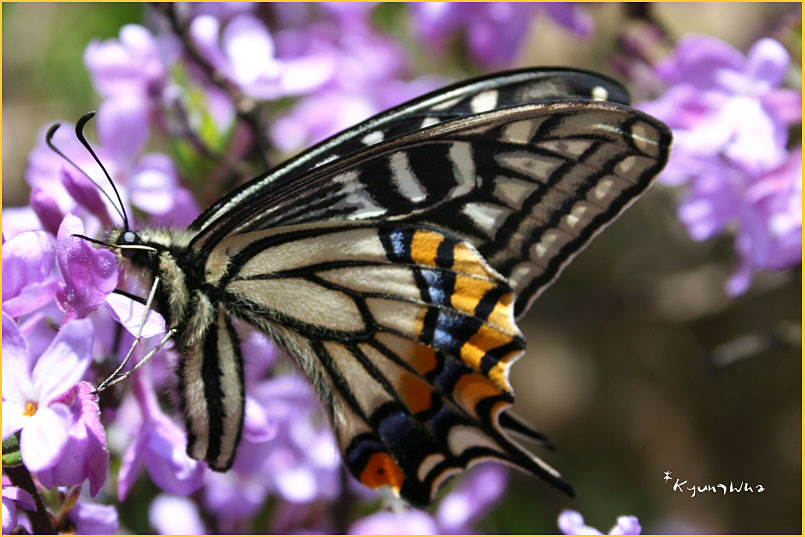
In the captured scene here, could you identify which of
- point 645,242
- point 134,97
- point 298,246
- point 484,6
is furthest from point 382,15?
point 298,246

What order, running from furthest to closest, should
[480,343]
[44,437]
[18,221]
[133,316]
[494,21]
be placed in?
1. [494,21]
2. [18,221]
3. [480,343]
4. [133,316]
5. [44,437]

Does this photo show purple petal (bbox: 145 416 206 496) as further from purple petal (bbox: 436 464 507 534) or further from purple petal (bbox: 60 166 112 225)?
purple petal (bbox: 436 464 507 534)

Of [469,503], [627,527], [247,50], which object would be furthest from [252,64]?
[627,527]

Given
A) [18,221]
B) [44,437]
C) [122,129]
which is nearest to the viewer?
[44,437]

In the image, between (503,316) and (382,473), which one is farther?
(382,473)

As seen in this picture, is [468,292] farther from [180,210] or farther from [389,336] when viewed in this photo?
[180,210]

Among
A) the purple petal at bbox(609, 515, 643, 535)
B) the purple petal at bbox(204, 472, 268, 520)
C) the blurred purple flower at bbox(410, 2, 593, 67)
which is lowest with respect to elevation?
the purple petal at bbox(204, 472, 268, 520)

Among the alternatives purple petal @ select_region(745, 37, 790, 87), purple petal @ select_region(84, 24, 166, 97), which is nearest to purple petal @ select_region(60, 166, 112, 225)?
purple petal @ select_region(84, 24, 166, 97)

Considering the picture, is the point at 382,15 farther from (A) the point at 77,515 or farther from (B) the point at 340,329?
(A) the point at 77,515
